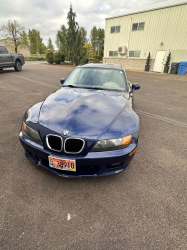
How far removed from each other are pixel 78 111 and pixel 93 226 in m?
1.36

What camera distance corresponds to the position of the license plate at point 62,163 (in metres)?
1.67

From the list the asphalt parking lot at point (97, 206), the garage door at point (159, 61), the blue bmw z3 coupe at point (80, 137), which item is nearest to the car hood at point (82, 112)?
the blue bmw z3 coupe at point (80, 137)

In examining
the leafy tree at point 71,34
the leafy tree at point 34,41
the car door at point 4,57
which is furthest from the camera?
the leafy tree at point 34,41

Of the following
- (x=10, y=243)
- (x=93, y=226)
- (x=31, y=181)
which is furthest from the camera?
(x=31, y=181)

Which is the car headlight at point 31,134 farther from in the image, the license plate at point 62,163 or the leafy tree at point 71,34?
the leafy tree at point 71,34

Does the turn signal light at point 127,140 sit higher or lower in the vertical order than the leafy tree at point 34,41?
lower

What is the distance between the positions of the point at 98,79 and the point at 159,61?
1770cm

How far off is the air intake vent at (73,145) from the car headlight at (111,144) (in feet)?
0.49

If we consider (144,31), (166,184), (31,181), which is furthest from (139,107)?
(144,31)

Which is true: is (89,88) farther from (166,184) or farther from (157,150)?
(166,184)

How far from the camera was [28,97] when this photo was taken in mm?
5805

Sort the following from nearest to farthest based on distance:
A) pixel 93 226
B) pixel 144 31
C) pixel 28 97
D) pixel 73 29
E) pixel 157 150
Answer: pixel 93 226, pixel 157 150, pixel 28 97, pixel 144 31, pixel 73 29

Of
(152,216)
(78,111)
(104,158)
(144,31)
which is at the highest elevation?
(144,31)

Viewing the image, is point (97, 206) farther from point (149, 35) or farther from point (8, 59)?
point (149, 35)
